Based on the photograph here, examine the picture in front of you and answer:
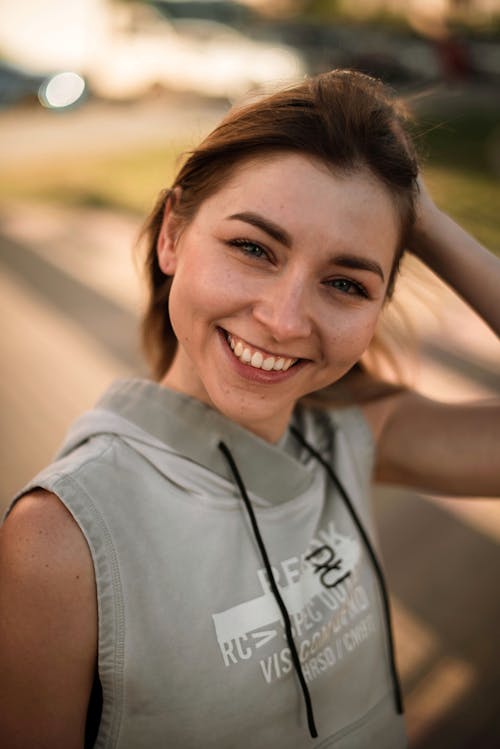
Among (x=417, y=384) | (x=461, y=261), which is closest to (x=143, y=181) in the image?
(x=417, y=384)

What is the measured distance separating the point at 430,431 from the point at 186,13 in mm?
12462

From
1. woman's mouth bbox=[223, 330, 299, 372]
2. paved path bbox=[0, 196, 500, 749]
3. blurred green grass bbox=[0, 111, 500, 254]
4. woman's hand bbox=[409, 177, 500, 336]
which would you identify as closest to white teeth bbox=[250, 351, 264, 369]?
woman's mouth bbox=[223, 330, 299, 372]

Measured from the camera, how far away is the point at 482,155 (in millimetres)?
9047

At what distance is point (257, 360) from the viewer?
46.1 inches

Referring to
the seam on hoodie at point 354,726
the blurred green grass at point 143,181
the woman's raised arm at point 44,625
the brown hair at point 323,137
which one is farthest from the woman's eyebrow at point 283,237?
the blurred green grass at point 143,181

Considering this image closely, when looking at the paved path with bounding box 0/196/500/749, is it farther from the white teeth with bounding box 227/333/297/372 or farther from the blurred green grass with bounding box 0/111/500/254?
the white teeth with bounding box 227/333/297/372

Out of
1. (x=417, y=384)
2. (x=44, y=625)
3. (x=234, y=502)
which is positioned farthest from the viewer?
(x=417, y=384)

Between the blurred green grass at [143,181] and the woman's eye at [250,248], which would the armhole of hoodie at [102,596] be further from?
the blurred green grass at [143,181]

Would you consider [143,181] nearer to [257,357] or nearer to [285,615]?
[257,357]

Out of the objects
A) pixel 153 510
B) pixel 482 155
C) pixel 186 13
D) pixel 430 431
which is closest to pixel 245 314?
pixel 153 510

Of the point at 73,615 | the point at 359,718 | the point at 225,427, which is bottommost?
the point at 359,718

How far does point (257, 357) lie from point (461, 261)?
0.56 meters

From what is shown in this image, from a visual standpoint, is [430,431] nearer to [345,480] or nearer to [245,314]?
[345,480]

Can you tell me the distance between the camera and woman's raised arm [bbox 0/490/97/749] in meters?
1.02
